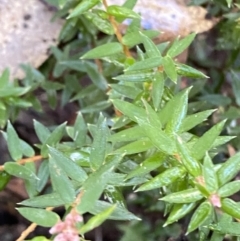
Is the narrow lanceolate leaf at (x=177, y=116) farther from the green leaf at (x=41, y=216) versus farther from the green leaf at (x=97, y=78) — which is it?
the green leaf at (x=97, y=78)

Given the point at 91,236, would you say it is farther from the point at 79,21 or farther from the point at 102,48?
the point at 102,48

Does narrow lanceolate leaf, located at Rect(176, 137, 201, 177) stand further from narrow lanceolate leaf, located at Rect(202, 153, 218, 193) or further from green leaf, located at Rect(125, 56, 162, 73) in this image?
green leaf, located at Rect(125, 56, 162, 73)

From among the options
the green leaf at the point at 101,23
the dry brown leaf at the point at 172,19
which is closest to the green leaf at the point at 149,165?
the green leaf at the point at 101,23

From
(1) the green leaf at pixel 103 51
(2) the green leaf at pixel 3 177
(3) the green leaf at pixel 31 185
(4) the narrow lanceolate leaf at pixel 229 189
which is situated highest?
(1) the green leaf at pixel 103 51

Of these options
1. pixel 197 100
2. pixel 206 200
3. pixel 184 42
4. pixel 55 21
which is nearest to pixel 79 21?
pixel 55 21

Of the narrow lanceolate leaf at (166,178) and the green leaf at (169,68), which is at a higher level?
A: the green leaf at (169,68)

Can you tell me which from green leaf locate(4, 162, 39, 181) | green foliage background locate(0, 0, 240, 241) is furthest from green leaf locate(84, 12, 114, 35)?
green leaf locate(4, 162, 39, 181)

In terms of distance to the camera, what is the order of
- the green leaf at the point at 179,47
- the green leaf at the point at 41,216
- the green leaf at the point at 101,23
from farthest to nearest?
the green leaf at the point at 101,23 < the green leaf at the point at 179,47 < the green leaf at the point at 41,216
